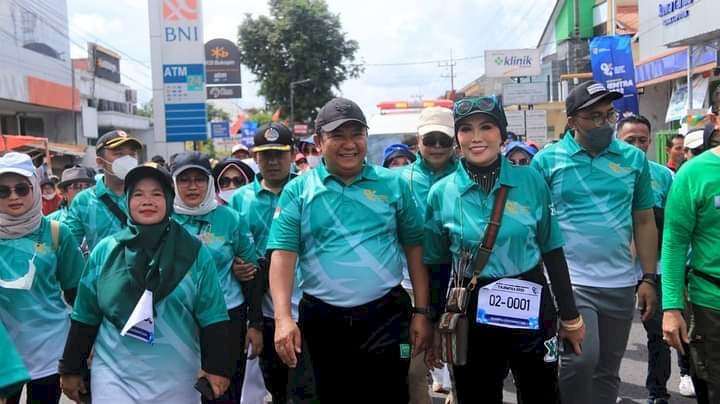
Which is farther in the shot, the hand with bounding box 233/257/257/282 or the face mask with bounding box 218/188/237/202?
the face mask with bounding box 218/188/237/202

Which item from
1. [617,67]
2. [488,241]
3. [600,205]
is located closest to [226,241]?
[488,241]

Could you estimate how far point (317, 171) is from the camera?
368 cm

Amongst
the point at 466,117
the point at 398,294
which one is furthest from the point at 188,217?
the point at 466,117

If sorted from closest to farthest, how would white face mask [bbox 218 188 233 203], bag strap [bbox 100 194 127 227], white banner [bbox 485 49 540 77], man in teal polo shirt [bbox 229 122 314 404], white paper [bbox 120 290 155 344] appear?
white paper [bbox 120 290 155 344] → man in teal polo shirt [bbox 229 122 314 404] → bag strap [bbox 100 194 127 227] → white face mask [bbox 218 188 233 203] → white banner [bbox 485 49 540 77]

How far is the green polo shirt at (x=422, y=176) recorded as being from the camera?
5.30 meters

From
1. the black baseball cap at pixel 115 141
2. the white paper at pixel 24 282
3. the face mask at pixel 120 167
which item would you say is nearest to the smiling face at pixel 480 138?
the white paper at pixel 24 282

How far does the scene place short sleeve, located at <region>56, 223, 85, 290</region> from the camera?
410 centimetres

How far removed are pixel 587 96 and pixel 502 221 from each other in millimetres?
1173

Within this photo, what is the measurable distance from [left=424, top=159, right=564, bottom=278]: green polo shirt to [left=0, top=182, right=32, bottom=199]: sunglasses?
226 centimetres

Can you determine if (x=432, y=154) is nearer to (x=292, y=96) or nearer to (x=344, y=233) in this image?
(x=344, y=233)

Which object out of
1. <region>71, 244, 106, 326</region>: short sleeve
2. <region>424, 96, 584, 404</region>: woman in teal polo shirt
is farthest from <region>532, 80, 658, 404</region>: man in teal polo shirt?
<region>71, 244, 106, 326</region>: short sleeve

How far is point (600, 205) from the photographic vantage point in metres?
4.18

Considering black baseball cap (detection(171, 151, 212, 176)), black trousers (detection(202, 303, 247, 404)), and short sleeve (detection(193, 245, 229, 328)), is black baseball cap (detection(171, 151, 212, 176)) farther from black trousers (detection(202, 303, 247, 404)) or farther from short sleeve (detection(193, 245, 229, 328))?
short sleeve (detection(193, 245, 229, 328))

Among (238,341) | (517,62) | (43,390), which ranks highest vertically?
(517,62)
